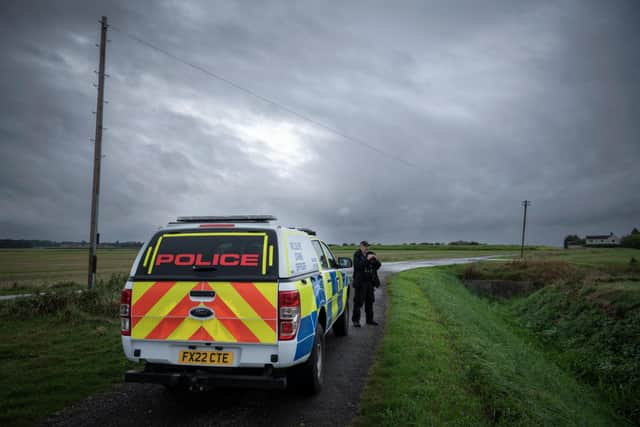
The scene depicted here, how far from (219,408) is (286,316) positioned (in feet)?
5.52

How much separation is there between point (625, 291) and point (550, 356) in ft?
20.6

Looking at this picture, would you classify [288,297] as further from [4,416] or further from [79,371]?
[79,371]

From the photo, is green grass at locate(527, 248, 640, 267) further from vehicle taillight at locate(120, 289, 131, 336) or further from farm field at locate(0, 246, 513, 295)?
vehicle taillight at locate(120, 289, 131, 336)

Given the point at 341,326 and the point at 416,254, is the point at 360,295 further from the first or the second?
the point at 416,254

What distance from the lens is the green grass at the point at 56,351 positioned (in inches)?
219

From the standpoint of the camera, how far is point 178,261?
490cm

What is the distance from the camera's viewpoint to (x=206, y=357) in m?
4.57

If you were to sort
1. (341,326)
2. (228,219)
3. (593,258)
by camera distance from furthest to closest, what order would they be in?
(593,258) → (341,326) → (228,219)

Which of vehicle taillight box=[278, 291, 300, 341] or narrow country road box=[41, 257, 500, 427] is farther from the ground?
vehicle taillight box=[278, 291, 300, 341]

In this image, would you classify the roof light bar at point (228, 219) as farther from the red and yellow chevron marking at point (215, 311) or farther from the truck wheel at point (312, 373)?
the truck wheel at point (312, 373)

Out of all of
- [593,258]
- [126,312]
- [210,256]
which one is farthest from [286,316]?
[593,258]

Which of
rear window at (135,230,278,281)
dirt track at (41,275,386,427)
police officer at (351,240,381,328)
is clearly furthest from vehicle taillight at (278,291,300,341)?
police officer at (351,240,381,328)

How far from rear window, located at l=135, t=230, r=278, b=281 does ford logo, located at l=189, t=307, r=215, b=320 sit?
33 cm

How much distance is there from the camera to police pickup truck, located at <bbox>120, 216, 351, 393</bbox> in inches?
178
